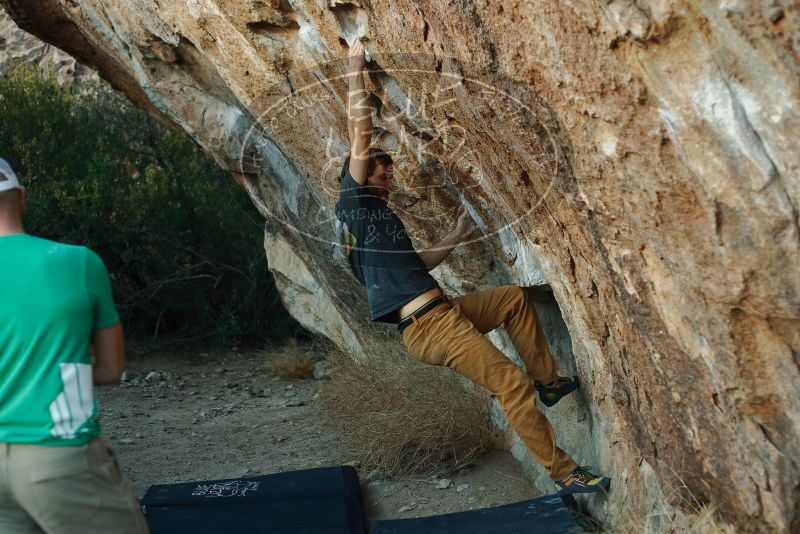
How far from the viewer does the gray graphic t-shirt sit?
13.7 ft

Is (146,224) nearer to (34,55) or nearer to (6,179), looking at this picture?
(34,55)

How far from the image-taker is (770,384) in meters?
2.76

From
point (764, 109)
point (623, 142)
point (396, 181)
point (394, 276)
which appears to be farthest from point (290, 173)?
point (764, 109)

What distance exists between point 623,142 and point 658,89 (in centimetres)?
25

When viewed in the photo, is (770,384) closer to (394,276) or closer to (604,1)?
(604,1)

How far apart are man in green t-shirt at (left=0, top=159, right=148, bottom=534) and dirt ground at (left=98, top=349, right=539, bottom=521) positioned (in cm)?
294

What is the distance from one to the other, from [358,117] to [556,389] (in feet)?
5.02

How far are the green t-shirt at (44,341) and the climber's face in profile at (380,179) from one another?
1.93 m

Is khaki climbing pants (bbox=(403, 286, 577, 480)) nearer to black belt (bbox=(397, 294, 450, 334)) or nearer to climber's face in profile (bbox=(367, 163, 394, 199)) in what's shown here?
black belt (bbox=(397, 294, 450, 334))

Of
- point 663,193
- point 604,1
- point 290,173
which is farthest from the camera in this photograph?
point 290,173

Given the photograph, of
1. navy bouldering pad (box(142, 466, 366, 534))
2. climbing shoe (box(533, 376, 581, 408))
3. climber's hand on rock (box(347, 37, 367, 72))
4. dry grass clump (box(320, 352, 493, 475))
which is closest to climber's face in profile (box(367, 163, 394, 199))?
climber's hand on rock (box(347, 37, 367, 72))

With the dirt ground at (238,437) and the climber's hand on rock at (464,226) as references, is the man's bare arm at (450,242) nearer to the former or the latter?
the climber's hand on rock at (464,226)

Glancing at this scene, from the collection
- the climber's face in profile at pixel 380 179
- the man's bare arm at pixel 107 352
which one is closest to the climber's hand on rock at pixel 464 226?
the climber's face in profile at pixel 380 179

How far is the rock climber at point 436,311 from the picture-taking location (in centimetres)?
405
